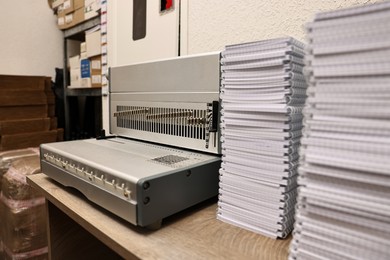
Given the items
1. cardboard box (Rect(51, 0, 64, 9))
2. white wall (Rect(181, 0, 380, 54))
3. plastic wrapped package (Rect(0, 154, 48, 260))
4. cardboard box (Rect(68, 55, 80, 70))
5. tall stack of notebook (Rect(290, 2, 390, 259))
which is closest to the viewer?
tall stack of notebook (Rect(290, 2, 390, 259))

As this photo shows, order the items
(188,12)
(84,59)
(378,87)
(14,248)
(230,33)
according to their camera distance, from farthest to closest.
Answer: (84,59) → (14,248) → (188,12) → (230,33) → (378,87)

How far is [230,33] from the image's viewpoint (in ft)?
3.07

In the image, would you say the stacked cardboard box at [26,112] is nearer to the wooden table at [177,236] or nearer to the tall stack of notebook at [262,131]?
the wooden table at [177,236]

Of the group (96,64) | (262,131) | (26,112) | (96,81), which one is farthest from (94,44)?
(262,131)

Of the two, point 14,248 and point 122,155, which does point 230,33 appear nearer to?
point 122,155

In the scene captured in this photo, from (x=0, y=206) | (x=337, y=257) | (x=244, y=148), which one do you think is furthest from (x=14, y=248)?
(x=337, y=257)

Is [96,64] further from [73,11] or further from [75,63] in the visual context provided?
[73,11]

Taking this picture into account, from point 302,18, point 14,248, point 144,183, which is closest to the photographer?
point 144,183

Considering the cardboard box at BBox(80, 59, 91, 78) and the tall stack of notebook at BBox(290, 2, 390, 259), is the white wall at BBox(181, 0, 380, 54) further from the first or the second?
the cardboard box at BBox(80, 59, 91, 78)

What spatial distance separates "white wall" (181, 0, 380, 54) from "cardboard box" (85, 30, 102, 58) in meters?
0.73

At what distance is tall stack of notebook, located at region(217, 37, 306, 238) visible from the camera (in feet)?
1.55

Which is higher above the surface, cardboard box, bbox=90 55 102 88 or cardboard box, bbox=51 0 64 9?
cardboard box, bbox=51 0 64 9

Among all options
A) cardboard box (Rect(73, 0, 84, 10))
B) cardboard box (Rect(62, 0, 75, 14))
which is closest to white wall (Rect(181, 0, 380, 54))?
cardboard box (Rect(73, 0, 84, 10))

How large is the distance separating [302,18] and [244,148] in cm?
48
